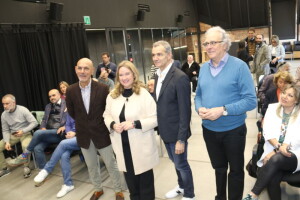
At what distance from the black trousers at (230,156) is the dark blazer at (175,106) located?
0.21 m

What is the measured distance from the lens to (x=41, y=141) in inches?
143

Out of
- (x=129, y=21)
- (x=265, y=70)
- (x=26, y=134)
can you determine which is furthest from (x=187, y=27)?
(x=26, y=134)

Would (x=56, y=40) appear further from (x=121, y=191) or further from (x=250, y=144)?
(x=250, y=144)

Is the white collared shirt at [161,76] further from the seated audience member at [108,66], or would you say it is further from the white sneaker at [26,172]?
the seated audience member at [108,66]

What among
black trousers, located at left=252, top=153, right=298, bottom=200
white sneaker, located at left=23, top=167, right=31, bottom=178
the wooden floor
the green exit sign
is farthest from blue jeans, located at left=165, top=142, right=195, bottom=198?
the green exit sign

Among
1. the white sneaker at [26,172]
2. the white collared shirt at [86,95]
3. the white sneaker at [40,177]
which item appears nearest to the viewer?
the white collared shirt at [86,95]

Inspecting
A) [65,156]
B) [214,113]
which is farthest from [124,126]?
[65,156]

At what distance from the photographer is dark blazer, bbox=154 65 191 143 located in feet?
6.72

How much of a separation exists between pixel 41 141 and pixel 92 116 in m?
1.57

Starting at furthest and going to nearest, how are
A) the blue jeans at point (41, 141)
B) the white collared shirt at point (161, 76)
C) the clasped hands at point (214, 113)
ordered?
1. the blue jeans at point (41, 141)
2. the white collared shirt at point (161, 76)
3. the clasped hands at point (214, 113)

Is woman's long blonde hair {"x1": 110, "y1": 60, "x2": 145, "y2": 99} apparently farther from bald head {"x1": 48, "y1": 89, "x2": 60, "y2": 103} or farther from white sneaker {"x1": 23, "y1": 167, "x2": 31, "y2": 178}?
white sneaker {"x1": 23, "y1": 167, "x2": 31, "y2": 178}

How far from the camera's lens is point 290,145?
212 cm

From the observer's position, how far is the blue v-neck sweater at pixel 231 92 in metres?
1.79

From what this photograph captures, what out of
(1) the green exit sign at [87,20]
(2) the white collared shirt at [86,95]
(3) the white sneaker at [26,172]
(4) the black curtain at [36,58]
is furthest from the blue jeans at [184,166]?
(1) the green exit sign at [87,20]
